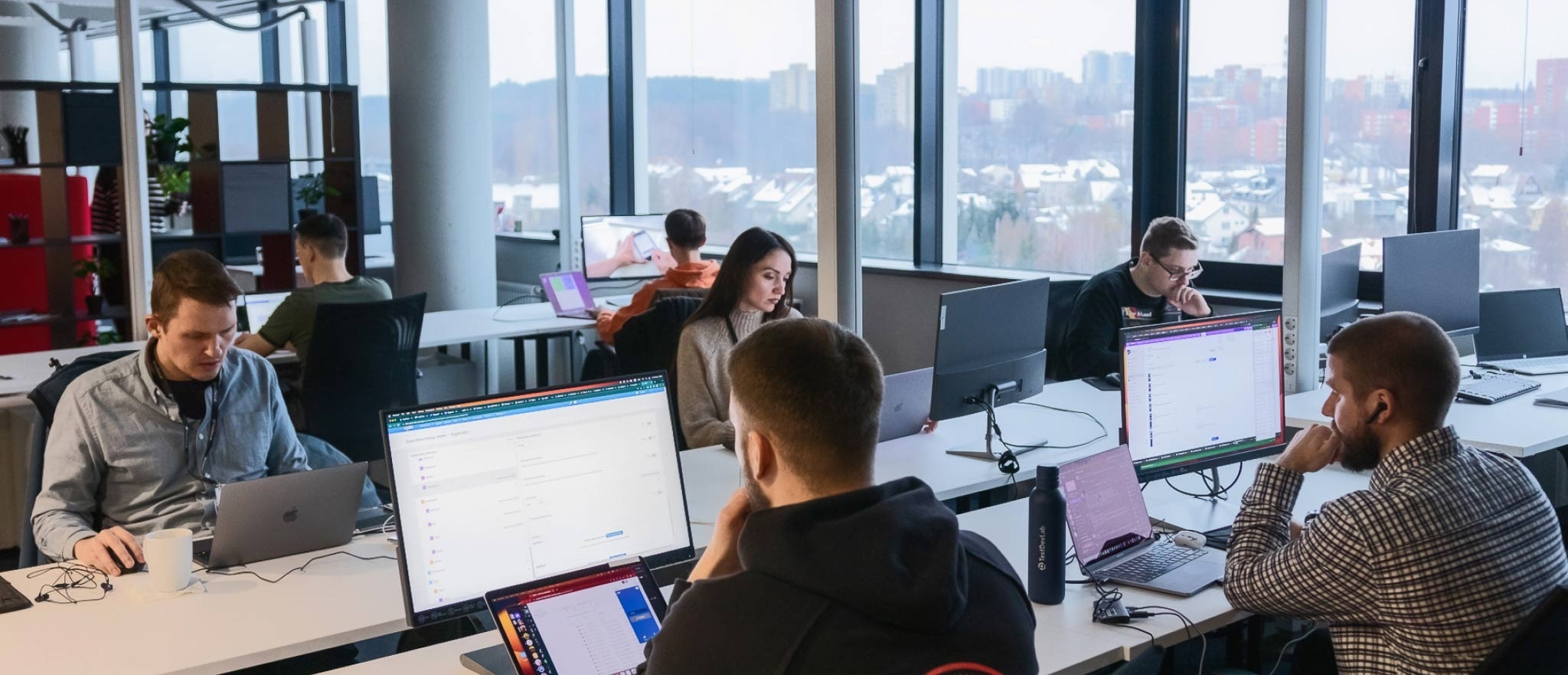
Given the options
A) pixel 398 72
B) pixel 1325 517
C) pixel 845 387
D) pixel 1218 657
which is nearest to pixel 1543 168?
pixel 1218 657

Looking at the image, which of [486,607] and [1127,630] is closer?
[486,607]

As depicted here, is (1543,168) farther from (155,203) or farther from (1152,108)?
(155,203)

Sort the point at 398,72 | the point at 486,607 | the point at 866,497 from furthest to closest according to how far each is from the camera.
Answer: the point at 398,72
the point at 486,607
the point at 866,497

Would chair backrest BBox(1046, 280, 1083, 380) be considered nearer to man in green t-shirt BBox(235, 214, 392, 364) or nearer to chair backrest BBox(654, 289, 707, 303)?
chair backrest BBox(654, 289, 707, 303)

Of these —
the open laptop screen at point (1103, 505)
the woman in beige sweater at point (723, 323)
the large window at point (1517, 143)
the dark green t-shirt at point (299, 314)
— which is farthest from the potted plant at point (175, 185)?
the large window at point (1517, 143)

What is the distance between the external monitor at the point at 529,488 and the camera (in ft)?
6.38

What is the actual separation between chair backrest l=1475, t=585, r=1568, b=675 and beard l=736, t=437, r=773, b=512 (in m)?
1.00

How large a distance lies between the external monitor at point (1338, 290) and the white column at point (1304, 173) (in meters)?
0.10

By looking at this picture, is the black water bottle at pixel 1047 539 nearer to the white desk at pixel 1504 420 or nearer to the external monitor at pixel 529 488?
the external monitor at pixel 529 488

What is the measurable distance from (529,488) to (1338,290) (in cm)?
311

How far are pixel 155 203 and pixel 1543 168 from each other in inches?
230

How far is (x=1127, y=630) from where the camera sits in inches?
87.2

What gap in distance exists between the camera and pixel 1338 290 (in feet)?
14.0

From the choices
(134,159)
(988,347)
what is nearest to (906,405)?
(988,347)
